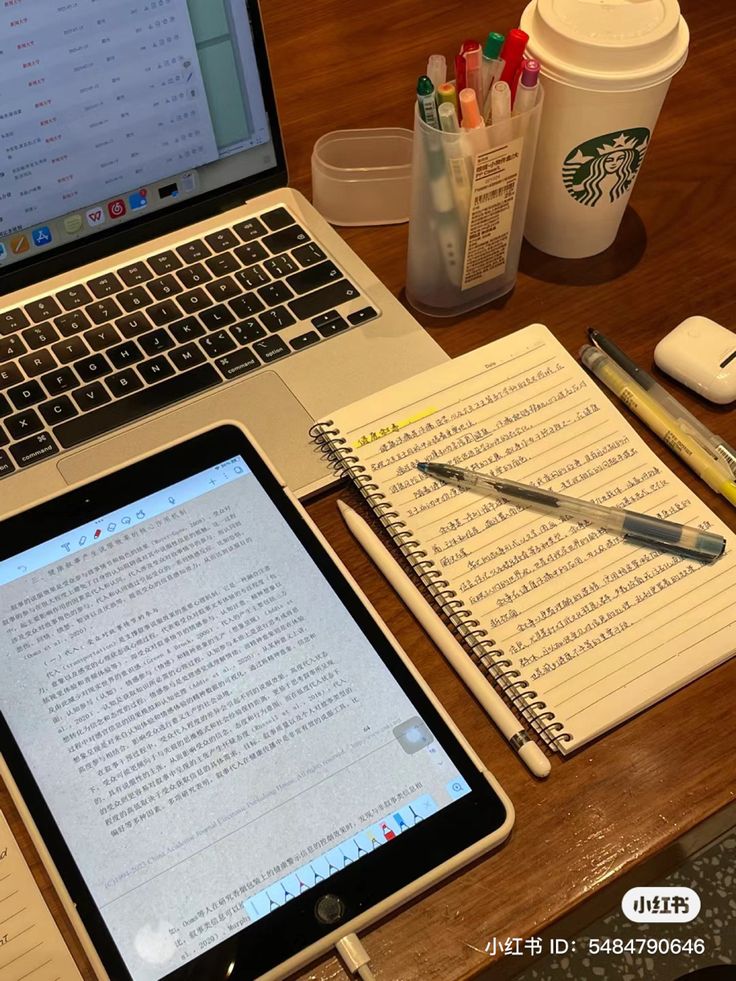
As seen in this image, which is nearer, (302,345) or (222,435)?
(222,435)

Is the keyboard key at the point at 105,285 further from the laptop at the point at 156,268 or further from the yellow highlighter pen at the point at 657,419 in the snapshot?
the yellow highlighter pen at the point at 657,419

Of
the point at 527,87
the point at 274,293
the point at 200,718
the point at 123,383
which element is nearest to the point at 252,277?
the point at 274,293

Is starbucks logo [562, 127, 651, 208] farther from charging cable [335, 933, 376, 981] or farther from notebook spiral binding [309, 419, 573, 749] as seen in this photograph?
charging cable [335, 933, 376, 981]

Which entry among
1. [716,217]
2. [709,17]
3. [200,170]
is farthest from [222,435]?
[709,17]

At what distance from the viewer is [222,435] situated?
1.87 ft

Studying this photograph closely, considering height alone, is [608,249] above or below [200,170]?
below

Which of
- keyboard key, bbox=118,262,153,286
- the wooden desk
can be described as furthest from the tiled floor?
keyboard key, bbox=118,262,153,286

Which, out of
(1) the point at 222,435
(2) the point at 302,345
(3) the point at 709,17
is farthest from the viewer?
(3) the point at 709,17

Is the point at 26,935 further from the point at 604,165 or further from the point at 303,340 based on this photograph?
the point at 604,165

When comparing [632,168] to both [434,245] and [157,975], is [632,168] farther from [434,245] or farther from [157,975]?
[157,975]

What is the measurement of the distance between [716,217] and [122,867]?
66cm

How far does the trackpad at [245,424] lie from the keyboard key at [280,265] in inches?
3.6

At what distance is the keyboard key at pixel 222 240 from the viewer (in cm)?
72

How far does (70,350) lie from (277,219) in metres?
0.20
